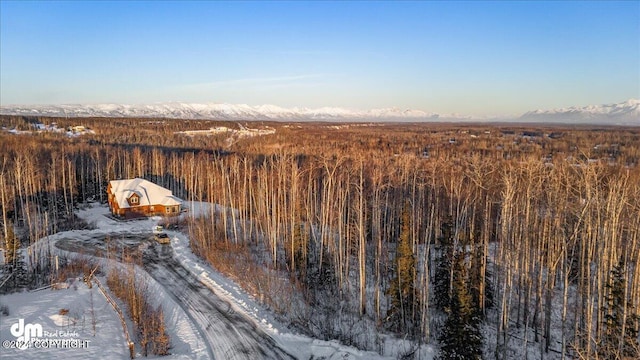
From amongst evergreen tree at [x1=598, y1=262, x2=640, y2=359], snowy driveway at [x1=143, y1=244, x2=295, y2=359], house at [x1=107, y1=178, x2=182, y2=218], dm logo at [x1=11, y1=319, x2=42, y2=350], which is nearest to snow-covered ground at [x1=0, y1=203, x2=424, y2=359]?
dm logo at [x1=11, y1=319, x2=42, y2=350]

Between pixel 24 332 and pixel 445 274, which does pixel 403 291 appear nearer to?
pixel 445 274

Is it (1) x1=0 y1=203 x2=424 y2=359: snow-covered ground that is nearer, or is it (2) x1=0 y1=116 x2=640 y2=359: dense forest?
(1) x1=0 y1=203 x2=424 y2=359: snow-covered ground

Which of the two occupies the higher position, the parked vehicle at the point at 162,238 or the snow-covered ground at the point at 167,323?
the snow-covered ground at the point at 167,323

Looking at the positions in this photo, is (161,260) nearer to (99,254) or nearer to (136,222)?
(99,254)

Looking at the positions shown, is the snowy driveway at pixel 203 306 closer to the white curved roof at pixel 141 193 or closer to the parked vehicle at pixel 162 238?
the parked vehicle at pixel 162 238

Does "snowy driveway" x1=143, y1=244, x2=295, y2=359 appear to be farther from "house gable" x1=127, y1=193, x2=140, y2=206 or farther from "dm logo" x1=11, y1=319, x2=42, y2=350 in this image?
"house gable" x1=127, y1=193, x2=140, y2=206

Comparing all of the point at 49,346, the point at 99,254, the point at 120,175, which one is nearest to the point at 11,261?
the point at 99,254

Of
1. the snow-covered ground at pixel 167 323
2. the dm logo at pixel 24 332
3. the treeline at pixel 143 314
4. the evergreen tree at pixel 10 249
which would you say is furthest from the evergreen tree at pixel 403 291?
the evergreen tree at pixel 10 249
